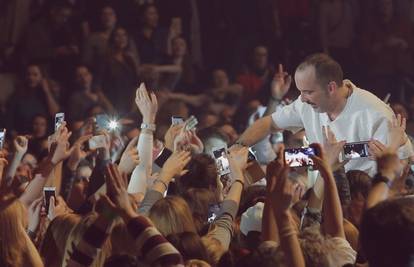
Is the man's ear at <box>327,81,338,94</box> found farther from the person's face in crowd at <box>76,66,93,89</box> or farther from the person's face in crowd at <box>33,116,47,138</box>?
the person's face in crowd at <box>76,66,93,89</box>

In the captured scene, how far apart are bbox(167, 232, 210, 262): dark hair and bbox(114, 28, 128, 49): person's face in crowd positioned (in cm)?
779

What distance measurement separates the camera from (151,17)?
10945mm

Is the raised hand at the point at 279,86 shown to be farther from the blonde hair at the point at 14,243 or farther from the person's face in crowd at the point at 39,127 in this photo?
the person's face in crowd at the point at 39,127

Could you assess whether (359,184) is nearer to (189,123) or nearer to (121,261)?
(189,123)

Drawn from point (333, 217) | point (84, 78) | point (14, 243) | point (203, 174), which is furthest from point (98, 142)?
point (84, 78)

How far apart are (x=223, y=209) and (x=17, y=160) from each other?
1.41m

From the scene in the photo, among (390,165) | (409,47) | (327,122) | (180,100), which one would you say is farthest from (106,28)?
(390,165)

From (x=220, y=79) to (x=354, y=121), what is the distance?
19.1 feet

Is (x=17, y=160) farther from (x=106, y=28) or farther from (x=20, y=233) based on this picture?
(x=106, y=28)

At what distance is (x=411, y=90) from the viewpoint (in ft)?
35.3

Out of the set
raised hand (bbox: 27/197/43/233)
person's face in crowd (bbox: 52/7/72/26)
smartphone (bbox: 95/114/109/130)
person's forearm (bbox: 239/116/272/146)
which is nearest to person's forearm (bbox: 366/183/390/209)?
raised hand (bbox: 27/197/43/233)

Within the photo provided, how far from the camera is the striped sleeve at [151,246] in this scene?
253 centimetres

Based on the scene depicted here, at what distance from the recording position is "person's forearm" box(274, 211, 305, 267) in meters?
2.57

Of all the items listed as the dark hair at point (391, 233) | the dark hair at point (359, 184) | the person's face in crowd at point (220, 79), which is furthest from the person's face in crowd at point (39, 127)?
the dark hair at point (391, 233)
